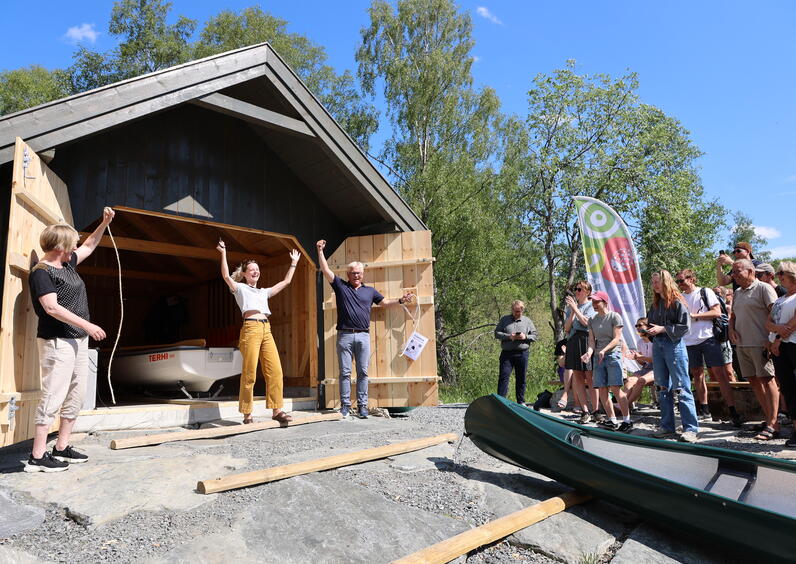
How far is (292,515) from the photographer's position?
317cm

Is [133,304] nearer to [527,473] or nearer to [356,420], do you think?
[356,420]

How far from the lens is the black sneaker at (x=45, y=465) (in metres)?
3.90

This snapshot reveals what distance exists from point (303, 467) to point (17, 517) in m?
1.65

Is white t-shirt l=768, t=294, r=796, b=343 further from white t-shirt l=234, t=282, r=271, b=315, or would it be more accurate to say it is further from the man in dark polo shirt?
→ white t-shirt l=234, t=282, r=271, b=315

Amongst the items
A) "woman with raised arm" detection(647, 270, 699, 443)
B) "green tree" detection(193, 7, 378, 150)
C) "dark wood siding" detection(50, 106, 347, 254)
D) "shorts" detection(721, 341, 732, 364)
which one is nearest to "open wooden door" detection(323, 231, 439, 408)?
"dark wood siding" detection(50, 106, 347, 254)

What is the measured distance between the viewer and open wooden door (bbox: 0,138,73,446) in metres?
4.06

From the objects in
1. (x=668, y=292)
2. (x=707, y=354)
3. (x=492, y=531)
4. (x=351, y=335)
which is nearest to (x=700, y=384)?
(x=707, y=354)

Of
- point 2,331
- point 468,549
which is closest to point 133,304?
point 2,331

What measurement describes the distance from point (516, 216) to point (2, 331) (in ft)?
61.2

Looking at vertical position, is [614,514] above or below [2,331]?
below

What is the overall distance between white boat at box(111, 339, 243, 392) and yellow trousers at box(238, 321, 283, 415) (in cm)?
256

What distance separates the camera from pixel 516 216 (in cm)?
2095

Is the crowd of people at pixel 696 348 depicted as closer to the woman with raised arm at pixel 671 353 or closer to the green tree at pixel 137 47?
the woman with raised arm at pixel 671 353

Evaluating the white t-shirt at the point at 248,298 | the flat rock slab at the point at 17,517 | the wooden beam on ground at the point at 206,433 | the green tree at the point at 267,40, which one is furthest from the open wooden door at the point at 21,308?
the green tree at the point at 267,40
